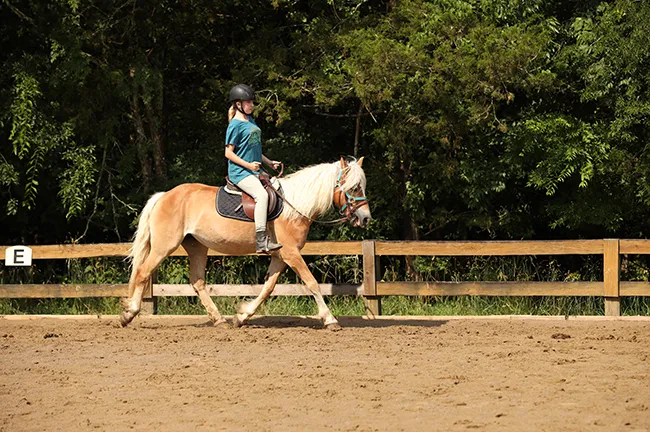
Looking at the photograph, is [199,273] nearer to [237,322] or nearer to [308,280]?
[237,322]

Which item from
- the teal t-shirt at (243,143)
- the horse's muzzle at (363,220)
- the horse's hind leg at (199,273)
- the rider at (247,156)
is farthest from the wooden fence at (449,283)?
the teal t-shirt at (243,143)

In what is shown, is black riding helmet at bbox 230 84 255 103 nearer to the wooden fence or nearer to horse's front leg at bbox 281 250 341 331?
horse's front leg at bbox 281 250 341 331

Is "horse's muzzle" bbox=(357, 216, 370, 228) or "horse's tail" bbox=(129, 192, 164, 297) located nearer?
"horse's muzzle" bbox=(357, 216, 370, 228)

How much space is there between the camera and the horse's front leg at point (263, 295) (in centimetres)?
1117

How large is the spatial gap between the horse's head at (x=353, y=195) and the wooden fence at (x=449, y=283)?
168cm

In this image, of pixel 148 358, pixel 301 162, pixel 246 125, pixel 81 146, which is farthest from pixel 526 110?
pixel 148 358

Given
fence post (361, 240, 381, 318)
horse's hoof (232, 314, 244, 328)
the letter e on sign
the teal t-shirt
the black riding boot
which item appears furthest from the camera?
the letter e on sign

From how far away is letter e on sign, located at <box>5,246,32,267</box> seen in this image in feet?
44.2

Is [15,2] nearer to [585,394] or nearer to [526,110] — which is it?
[526,110]

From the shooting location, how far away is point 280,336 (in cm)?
1054

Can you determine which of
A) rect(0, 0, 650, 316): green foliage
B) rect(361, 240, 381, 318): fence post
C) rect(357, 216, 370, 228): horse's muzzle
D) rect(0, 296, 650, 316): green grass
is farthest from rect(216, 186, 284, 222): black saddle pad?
rect(0, 0, 650, 316): green foliage

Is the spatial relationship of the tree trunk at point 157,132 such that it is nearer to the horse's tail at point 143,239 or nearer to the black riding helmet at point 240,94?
the horse's tail at point 143,239

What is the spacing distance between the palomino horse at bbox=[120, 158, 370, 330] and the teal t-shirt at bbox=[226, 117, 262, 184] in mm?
535

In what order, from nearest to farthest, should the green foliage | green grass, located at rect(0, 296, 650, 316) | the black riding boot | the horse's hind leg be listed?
1. the black riding boot
2. the horse's hind leg
3. green grass, located at rect(0, 296, 650, 316)
4. the green foliage
